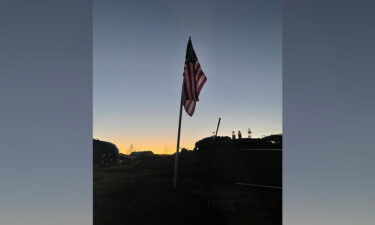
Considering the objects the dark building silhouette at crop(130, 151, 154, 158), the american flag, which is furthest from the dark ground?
the american flag

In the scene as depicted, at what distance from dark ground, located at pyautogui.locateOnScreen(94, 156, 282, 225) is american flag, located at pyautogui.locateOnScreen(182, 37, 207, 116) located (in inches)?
14.3

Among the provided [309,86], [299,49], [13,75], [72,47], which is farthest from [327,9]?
[13,75]

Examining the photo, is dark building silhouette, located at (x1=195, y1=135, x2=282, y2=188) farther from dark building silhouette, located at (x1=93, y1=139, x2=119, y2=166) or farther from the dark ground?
dark building silhouette, located at (x1=93, y1=139, x2=119, y2=166)

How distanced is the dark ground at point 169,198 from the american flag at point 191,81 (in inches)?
14.3

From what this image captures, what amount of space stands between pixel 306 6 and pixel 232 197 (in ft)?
4.42

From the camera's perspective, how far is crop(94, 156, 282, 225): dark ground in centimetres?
275

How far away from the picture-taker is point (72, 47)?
2848mm

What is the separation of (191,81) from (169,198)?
0.74 meters

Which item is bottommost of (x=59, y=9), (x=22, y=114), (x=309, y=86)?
(x=22, y=114)

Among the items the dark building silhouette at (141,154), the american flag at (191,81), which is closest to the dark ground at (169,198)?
the dark building silhouette at (141,154)

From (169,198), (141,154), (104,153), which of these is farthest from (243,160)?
(104,153)

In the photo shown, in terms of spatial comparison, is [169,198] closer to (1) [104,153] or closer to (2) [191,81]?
(1) [104,153]

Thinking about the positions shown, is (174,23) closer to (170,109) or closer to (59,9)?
(170,109)

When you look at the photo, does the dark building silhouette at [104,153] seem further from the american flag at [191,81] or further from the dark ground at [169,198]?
the american flag at [191,81]
